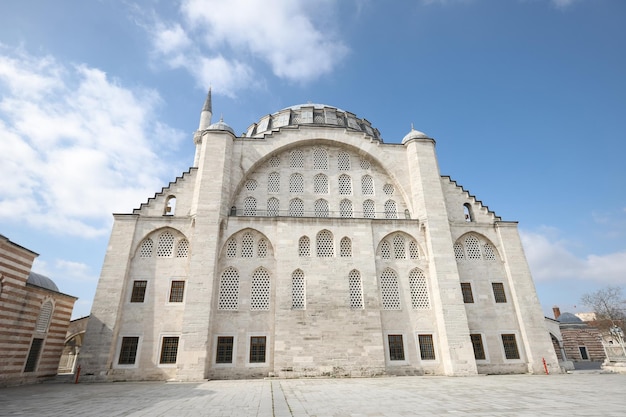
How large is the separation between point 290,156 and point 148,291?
11.2 m

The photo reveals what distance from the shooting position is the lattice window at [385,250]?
1752 cm

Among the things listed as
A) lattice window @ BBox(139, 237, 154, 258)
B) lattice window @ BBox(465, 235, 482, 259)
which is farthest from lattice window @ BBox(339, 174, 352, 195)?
lattice window @ BBox(139, 237, 154, 258)

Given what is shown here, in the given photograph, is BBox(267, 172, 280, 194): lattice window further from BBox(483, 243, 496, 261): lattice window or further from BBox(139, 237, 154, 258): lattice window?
BBox(483, 243, 496, 261): lattice window

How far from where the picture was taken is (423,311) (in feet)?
54.3

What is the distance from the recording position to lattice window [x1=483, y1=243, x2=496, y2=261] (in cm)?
1827

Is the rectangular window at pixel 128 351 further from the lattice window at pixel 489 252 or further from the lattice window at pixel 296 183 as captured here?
the lattice window at pixel 489 252

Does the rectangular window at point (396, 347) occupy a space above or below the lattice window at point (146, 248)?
below

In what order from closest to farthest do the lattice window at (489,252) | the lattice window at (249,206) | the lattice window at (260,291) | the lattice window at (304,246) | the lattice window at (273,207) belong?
1. the lattice window at (260,291)
2. the lattice window at (304,246)
3. the lattice window at (489,252)
4. the lattice window at (249,206)
5. the lattice window at (273,207)

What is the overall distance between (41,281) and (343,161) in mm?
18140

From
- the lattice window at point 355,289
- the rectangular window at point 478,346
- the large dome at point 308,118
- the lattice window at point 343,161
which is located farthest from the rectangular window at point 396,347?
the large dome at point 308,118

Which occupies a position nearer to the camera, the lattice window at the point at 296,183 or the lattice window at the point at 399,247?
the lattice window at the point at 399,247

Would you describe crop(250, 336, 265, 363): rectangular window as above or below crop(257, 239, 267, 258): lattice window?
below

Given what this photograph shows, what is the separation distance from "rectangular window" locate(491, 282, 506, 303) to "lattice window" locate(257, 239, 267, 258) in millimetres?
12814

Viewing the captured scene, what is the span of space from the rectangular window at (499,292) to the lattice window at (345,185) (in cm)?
973
